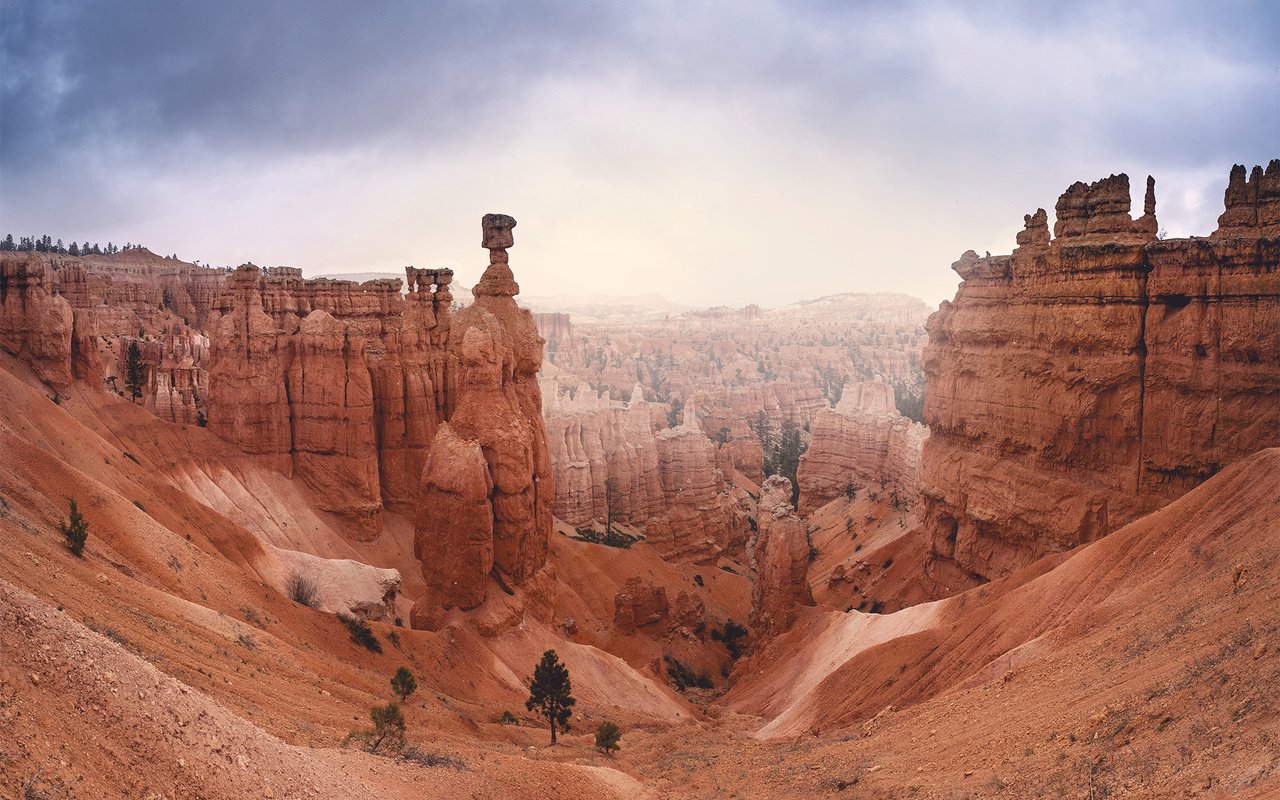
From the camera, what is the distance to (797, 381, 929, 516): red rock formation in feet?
178

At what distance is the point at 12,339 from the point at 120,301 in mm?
42617

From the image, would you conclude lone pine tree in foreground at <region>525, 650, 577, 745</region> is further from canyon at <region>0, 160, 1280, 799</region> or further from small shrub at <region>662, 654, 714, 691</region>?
small shrub at <region>662, 654, 714, 691</region>

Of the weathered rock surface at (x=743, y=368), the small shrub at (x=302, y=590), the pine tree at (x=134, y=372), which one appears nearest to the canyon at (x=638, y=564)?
the small shrub at (x=302, y=590)

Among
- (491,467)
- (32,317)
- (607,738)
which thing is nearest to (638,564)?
(491,467)

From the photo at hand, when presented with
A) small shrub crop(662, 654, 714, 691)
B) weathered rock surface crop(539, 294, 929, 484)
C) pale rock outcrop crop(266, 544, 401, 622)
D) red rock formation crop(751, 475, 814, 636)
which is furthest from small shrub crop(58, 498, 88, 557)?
weathered rock surface crop(539, 294, 929, 484)

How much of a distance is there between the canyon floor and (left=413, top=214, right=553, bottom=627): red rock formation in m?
1.85

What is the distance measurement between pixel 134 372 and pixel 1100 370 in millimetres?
45007

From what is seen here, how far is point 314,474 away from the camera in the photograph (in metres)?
36.0

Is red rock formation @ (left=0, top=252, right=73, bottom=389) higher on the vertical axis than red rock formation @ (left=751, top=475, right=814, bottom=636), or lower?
higher

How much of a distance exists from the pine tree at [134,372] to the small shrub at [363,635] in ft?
94.0

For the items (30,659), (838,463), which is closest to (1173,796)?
(30,659)

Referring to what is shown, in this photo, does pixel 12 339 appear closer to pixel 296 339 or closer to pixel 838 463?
pixel 296 339

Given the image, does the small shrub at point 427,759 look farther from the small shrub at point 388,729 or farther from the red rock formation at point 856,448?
the red rock formation at point 856,448

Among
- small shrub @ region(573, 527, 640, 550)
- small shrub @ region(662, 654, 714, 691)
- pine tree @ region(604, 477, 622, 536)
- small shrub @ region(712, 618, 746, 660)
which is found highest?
pine tree @ region(604, 477, 622, 536)
